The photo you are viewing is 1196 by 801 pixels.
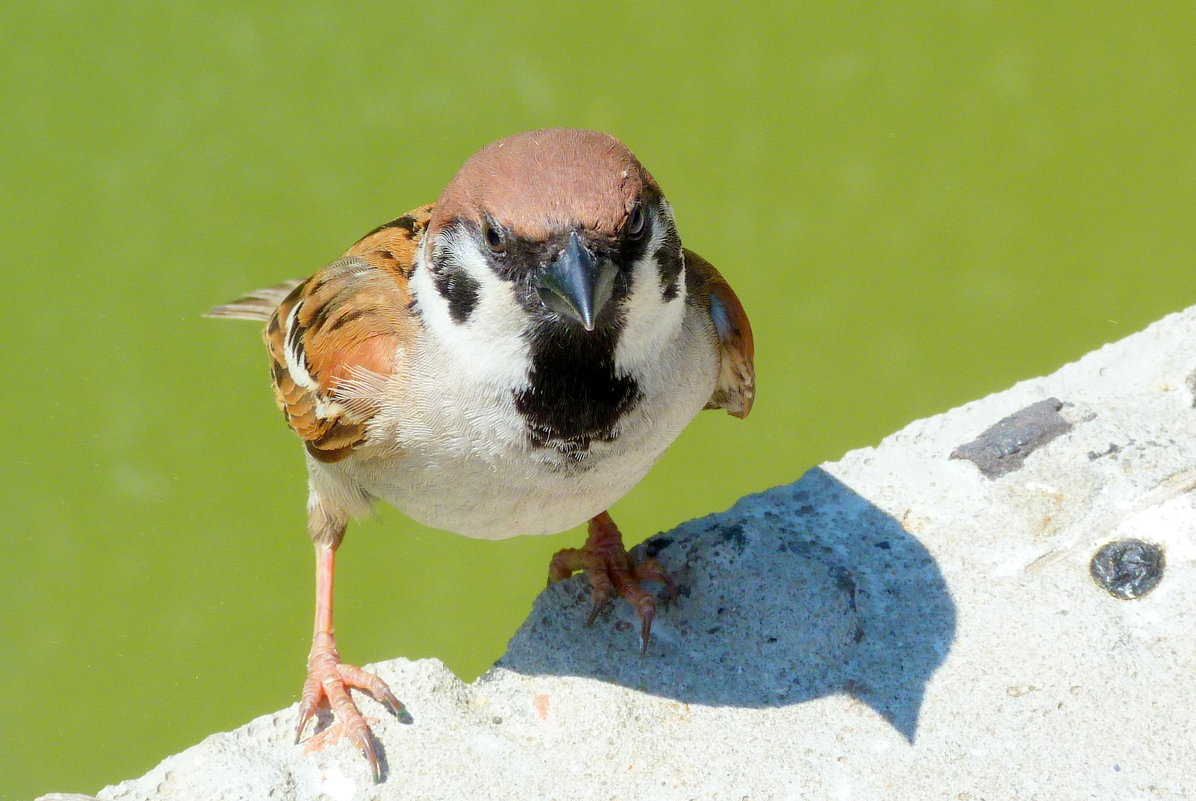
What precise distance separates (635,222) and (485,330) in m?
0.39

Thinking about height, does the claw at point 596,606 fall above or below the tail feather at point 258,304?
below

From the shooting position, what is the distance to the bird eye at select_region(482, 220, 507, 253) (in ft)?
7.83

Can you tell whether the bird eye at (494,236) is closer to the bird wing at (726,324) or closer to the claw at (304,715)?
the bird wing at (726,324)

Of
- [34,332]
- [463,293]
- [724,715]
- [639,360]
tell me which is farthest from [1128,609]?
[34,332]

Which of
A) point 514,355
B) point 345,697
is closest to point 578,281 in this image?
point 514,355

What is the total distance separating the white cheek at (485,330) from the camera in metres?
2.47

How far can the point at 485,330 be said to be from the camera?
2.54 m

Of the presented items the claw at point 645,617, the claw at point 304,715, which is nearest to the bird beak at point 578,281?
the claw at point 645,617

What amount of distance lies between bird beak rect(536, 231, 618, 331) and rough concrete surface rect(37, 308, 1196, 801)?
1.16m

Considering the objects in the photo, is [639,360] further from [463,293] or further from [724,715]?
[724,715]

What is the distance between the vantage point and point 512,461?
8.82 feet

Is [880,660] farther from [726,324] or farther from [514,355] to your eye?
[514,355]

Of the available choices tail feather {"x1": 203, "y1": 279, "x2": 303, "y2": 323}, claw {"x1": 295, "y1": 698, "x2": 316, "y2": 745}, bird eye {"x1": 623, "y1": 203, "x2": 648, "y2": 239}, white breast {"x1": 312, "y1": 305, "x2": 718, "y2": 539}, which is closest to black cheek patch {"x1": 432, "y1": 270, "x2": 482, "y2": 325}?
white breast {"x1": 312, "y1": 305, "x2": 718, "y2": 539}

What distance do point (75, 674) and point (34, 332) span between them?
148 centimetres
